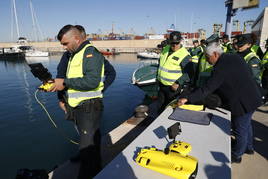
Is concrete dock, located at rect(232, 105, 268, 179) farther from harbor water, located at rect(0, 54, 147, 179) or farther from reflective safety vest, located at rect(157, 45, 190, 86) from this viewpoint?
harbor water, located at rect(0, 54, 147, 179)

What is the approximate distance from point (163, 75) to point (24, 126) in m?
5.99

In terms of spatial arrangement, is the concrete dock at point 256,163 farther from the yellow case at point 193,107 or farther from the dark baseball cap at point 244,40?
the dark baseball cap at point 244,40

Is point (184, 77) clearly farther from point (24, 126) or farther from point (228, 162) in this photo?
point (24, 126)

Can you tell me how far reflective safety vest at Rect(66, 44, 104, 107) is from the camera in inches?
68.3

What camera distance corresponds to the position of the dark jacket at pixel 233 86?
1825 millimetres

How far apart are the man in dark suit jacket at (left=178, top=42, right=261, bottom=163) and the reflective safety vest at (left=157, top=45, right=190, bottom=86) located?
86cm

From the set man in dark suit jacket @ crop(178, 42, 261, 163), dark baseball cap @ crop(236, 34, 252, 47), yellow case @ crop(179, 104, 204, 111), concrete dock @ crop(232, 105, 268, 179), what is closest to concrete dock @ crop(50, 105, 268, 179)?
concrete dock @ crop(232, 105, 268, 179)

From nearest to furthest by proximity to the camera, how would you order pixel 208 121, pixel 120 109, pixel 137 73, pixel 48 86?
pixel 48 86, pixel 208 121, pixel 120 109, pixel 137 73

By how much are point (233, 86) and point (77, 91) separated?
68.5 inches

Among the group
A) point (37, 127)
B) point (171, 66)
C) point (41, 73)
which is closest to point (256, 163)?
point (171, 66)

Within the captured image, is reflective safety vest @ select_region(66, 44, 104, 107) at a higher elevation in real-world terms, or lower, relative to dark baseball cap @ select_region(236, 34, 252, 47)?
lower

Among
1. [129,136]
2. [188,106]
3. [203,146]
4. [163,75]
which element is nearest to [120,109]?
[129,136]

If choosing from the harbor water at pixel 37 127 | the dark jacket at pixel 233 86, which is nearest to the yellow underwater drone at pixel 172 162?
the dark jacket at pixel 233 86

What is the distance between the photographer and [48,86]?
166 centimetres
